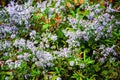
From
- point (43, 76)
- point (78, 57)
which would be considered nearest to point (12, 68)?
point (43, 76)

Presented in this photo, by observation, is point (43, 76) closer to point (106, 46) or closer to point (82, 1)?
point (106, 46)

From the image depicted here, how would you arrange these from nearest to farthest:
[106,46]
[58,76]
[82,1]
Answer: [58,76] < [106,46] < [82,1]

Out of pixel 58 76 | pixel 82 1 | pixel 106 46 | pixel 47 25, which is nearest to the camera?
pixel 58 76

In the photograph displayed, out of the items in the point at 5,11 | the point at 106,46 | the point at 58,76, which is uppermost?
the point at 5,11

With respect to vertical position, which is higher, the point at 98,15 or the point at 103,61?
the point at 98,15

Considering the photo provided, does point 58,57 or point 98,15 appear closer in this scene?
point 58,57

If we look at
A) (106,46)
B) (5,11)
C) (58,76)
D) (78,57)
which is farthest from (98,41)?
(5,11)
